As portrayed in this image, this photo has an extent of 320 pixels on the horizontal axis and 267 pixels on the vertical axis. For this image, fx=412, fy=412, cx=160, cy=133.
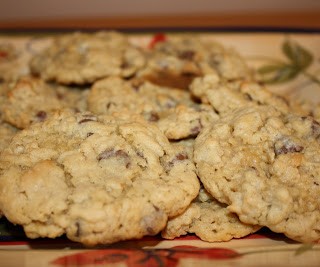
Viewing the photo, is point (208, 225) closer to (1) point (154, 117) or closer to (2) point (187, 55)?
(1) point (154, 117)

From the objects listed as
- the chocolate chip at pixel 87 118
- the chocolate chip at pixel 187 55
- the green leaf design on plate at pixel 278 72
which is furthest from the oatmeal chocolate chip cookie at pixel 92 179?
the green leaf design on plate at pixel 278 72

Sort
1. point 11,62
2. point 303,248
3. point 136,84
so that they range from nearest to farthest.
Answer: point 303,248 < point 136,84 < point 11,62

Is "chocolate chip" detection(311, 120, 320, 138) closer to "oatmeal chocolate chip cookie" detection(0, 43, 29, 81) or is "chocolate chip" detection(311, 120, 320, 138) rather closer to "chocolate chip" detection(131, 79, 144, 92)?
"chocolate chip" detection(131, 79, 144, 92)

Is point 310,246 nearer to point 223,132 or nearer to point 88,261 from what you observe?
point 223,132

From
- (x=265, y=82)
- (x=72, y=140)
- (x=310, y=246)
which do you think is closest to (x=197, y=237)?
(x=310, y=246)

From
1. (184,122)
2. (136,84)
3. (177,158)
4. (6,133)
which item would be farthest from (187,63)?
(6,133)
